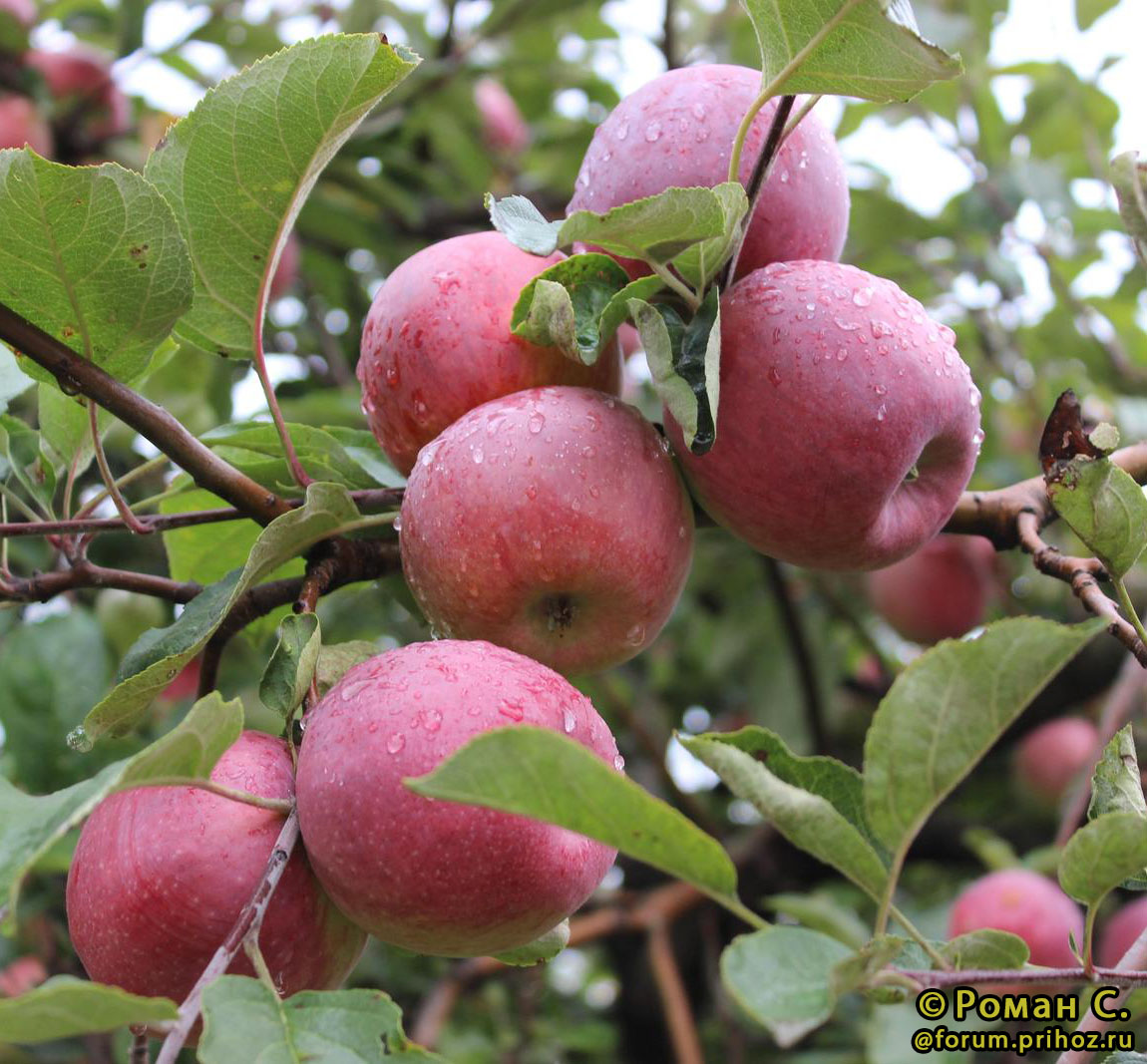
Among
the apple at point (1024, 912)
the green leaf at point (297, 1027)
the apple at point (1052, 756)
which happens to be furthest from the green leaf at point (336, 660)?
the apple at point (1052, 756)

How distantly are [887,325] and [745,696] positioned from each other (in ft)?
4.77

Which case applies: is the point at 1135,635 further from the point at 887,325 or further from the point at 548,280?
the point at 548,280

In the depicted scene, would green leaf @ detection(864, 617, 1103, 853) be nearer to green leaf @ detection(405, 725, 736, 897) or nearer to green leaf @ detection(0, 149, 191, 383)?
green leaf @ detection(405, 725, 736, 897)

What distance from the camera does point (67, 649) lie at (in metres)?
1.40

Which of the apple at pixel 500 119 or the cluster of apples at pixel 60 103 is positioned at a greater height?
the cluster of apples at pixel 60 103

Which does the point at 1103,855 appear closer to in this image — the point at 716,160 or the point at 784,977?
the point at 784,977

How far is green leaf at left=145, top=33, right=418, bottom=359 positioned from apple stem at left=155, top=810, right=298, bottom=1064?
395 millimetres

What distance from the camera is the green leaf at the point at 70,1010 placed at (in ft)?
1.68

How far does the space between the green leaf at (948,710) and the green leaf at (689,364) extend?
0.21m

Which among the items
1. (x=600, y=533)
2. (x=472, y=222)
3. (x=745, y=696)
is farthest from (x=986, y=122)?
(x=600, y=533)

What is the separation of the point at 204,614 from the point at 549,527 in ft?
0.80

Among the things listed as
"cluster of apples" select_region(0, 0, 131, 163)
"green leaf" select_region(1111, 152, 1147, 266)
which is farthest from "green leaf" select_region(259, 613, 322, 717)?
"cluster of apples" select_region(0, 0, 131, 163)

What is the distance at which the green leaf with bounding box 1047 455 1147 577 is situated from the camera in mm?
741

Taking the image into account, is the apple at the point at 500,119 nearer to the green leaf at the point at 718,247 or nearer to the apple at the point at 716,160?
the apple at the point at 716,160
